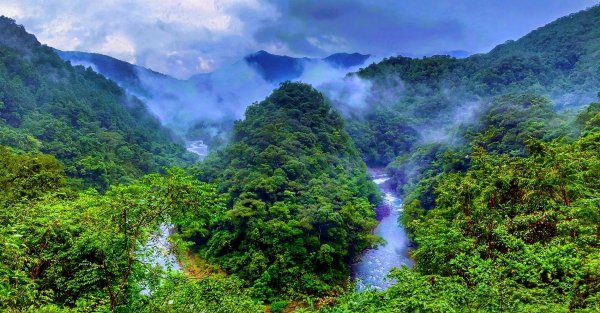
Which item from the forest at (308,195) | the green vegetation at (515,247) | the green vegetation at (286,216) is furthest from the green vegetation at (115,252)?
the green vegetation at (286,216)

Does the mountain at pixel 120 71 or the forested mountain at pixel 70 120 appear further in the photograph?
the mountain at pixel 120 71

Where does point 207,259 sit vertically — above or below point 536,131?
below

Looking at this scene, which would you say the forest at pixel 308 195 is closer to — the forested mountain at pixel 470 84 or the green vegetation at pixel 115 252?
the green vegetation at pixel 115 252

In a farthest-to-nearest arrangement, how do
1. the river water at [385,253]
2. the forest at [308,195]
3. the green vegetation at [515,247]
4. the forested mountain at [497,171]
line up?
the river water at [385,253] < the forest at [308,195] < the forested mountain at [497,171] < the green vegetation at [515,247]

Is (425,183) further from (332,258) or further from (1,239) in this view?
(1,239)

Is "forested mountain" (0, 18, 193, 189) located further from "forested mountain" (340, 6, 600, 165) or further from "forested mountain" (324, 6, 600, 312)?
"forested mountain" (340, 6, 600, 165)

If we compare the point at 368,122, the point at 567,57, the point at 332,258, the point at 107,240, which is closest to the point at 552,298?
the point at 107,240
